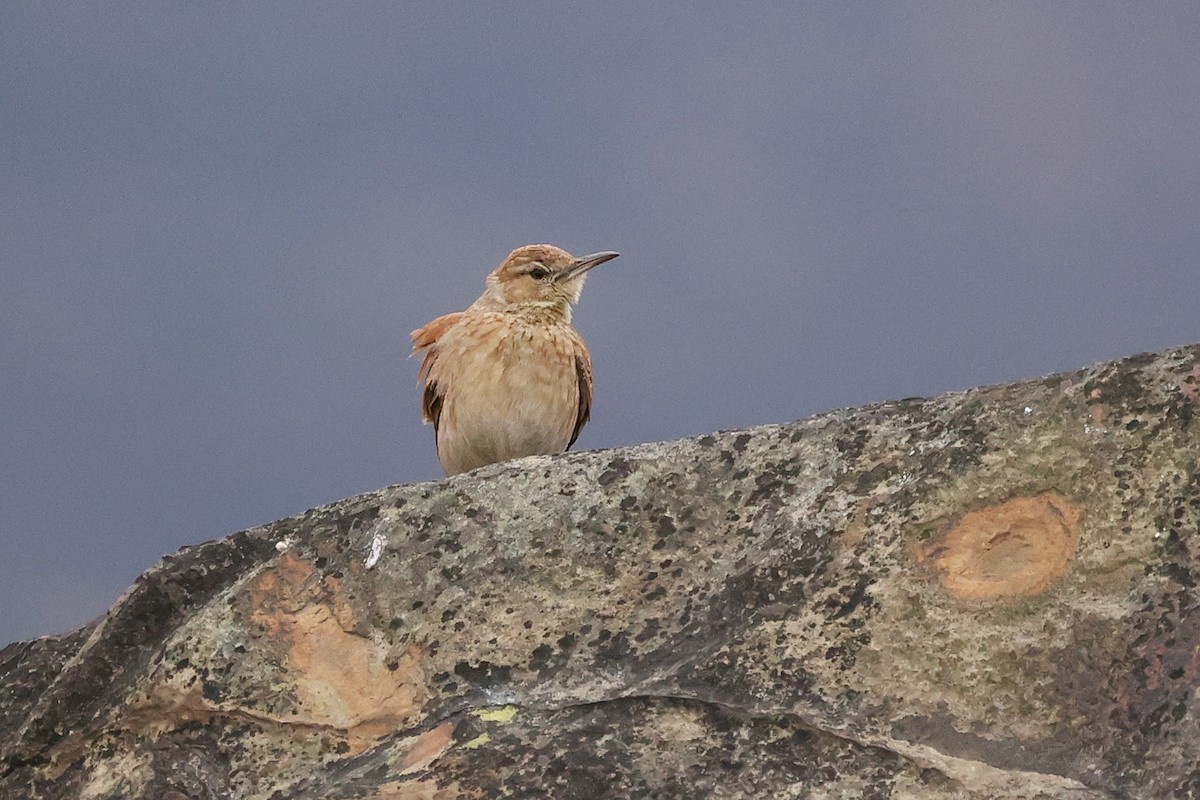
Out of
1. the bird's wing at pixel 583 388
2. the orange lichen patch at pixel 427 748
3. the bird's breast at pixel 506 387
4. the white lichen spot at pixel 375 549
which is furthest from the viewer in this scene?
the bird's wing at pixel 583 388

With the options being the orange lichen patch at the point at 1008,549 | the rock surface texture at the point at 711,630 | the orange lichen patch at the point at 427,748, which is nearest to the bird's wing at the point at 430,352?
the rock surface texture at the point at 711,630

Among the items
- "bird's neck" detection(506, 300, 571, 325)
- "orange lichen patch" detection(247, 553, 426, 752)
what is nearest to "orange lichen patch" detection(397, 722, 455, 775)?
"orange lichen patch" detection(247, 553, 426, 752)

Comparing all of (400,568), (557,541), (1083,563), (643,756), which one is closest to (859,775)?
(643,756)

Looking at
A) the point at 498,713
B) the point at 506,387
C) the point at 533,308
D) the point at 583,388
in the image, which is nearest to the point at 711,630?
the point at 498,713

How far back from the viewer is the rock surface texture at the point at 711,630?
3.62 meters

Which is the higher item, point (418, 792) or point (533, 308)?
point (533, 308)

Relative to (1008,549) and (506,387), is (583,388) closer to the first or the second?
(506,387)

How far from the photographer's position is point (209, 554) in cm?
458

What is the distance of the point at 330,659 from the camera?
4.26 m

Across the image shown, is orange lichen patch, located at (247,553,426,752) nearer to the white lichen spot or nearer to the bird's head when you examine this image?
the white lichen spot

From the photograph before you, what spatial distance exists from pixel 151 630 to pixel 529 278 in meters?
3.01

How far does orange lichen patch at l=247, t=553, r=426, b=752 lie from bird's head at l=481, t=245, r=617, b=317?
2774 mm

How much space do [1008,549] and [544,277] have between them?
11.8ft

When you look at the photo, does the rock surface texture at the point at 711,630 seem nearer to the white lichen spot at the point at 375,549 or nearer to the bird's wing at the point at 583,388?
the white lichen spot at the point at 375,549
